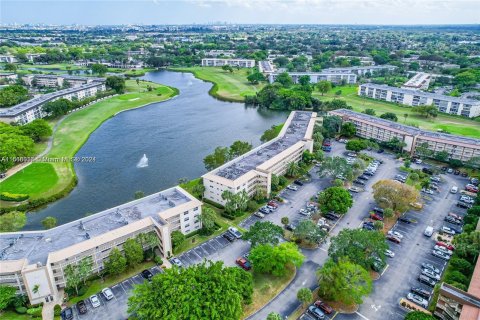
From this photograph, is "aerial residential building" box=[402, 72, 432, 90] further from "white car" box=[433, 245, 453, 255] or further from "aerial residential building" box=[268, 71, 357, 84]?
"white car" box=[433, 245, 453, 255]

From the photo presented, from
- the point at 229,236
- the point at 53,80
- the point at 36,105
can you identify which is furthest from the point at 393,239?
the point at 53,80

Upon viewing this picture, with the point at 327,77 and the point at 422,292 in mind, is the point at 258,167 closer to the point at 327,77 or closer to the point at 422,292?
the point at 422,292

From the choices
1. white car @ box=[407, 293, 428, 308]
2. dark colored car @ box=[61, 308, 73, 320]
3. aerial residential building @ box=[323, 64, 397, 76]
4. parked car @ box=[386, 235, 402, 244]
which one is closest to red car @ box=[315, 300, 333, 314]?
white car @ box=[407, 293, 428, 308]

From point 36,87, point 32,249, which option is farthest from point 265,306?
point 36,87

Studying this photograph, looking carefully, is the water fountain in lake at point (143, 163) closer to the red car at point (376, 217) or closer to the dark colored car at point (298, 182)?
the dark colored car at point (298, 182)

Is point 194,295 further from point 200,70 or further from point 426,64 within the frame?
point 426,64
